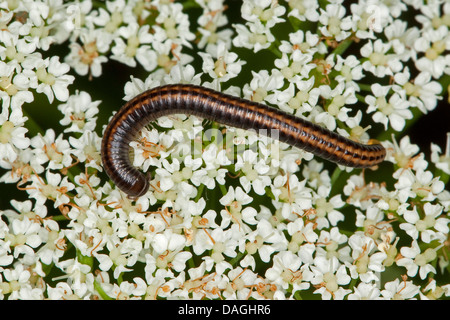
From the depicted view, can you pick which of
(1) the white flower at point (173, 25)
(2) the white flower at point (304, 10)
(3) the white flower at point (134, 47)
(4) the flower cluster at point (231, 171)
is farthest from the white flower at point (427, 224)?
(3) the white flower at point (134, 47)

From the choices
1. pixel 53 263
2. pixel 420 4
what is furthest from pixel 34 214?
pixel 420 4

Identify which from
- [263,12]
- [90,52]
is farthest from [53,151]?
Answer: [263,12]

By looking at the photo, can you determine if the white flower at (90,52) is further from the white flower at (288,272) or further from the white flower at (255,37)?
the white flower at (288,272)

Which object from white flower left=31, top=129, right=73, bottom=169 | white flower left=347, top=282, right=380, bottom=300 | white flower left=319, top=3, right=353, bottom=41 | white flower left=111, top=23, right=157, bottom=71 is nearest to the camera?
white flower left=347, top=282, right=380, bottom=300

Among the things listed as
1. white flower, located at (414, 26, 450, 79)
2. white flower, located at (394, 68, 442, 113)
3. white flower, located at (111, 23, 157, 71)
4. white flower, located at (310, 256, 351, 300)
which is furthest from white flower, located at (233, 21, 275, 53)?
white flower, located at (310, 256, 351, 300)

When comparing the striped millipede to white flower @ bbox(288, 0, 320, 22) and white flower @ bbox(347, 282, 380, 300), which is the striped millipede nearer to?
white flower @ bbox(288, 0, 320, 22)

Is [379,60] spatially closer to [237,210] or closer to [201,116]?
[201,116]
